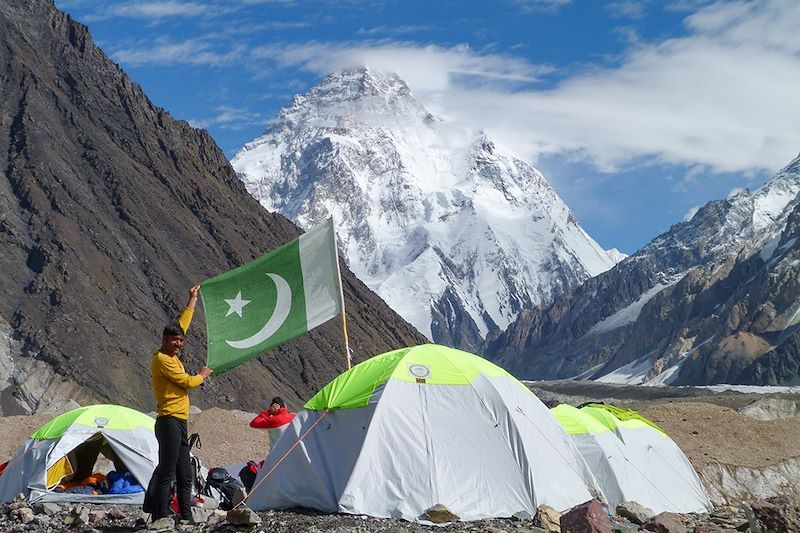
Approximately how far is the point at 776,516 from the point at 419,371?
4.57 meters

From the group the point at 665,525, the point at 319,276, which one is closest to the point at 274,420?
the point at 319,276

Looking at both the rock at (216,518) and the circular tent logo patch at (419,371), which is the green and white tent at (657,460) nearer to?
the circular tent logo patch at (419,371)

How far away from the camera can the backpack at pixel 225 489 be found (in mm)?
13062

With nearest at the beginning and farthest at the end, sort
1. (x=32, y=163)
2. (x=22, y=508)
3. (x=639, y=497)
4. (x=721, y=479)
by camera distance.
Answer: (x=22, y=508), (x=639, y=497), (x=721, y=479), (x=32, y=163)

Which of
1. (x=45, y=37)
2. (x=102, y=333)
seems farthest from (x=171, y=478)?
(x=45, y=37)

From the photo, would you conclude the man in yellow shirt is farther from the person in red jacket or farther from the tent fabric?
the person in red jacket

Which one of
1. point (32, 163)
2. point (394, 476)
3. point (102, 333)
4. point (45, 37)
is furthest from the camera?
point (45, 37)

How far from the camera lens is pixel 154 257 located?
258 ft

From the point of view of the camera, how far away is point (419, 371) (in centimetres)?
1269

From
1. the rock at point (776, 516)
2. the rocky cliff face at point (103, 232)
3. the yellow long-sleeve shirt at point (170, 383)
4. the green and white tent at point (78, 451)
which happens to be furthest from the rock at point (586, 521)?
the rocky cliff face at point (103, 232)

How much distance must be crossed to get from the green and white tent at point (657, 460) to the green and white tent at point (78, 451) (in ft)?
26.9

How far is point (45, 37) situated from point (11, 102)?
1466cm

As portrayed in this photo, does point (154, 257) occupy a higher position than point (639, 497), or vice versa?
point (154, 257)

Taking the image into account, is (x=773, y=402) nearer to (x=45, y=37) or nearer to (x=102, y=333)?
(x=102, y=333)
